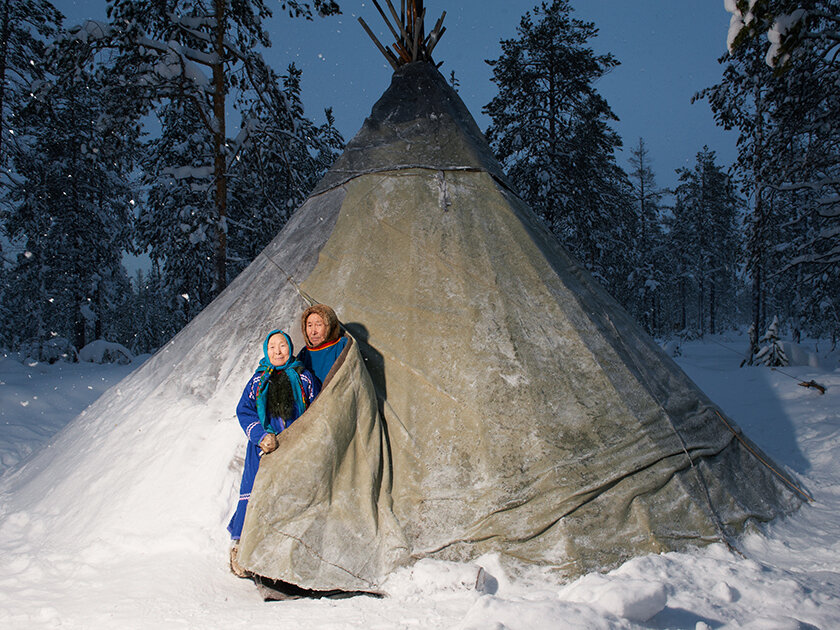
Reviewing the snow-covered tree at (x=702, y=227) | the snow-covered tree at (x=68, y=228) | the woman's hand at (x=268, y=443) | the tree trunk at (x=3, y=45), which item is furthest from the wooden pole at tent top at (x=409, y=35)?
the snow-covered tree at (x=702, y=227)

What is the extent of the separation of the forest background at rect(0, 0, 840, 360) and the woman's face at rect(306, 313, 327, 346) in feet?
14.6

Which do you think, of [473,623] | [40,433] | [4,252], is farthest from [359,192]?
[4,252]

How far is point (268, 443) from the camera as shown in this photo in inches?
122

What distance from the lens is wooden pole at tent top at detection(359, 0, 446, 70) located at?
17.5 ft

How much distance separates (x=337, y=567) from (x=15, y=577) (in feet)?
6.80

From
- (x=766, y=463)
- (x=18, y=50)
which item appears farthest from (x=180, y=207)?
(x=766, y=463)

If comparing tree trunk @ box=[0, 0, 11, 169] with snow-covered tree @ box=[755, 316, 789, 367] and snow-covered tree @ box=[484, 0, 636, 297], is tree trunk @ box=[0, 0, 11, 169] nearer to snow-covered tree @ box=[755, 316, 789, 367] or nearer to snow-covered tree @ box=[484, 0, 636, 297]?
snow-covered tree @ box=[484, 0, 636, 297]

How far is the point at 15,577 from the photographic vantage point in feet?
10.8

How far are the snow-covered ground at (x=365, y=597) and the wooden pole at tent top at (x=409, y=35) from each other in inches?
158

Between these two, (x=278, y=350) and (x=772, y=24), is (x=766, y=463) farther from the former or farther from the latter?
(x=772, y=24)

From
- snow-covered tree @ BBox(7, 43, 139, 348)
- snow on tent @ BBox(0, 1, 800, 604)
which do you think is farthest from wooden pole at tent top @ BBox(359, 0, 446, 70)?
snow-covered tree @ BBox(7, 43, 139, 348)

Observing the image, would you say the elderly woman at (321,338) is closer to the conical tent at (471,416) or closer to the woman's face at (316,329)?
the woman's face at (316,329)

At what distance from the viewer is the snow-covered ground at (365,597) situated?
96.6 inches

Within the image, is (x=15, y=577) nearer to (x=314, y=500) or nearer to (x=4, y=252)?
(x=314, y=500)
